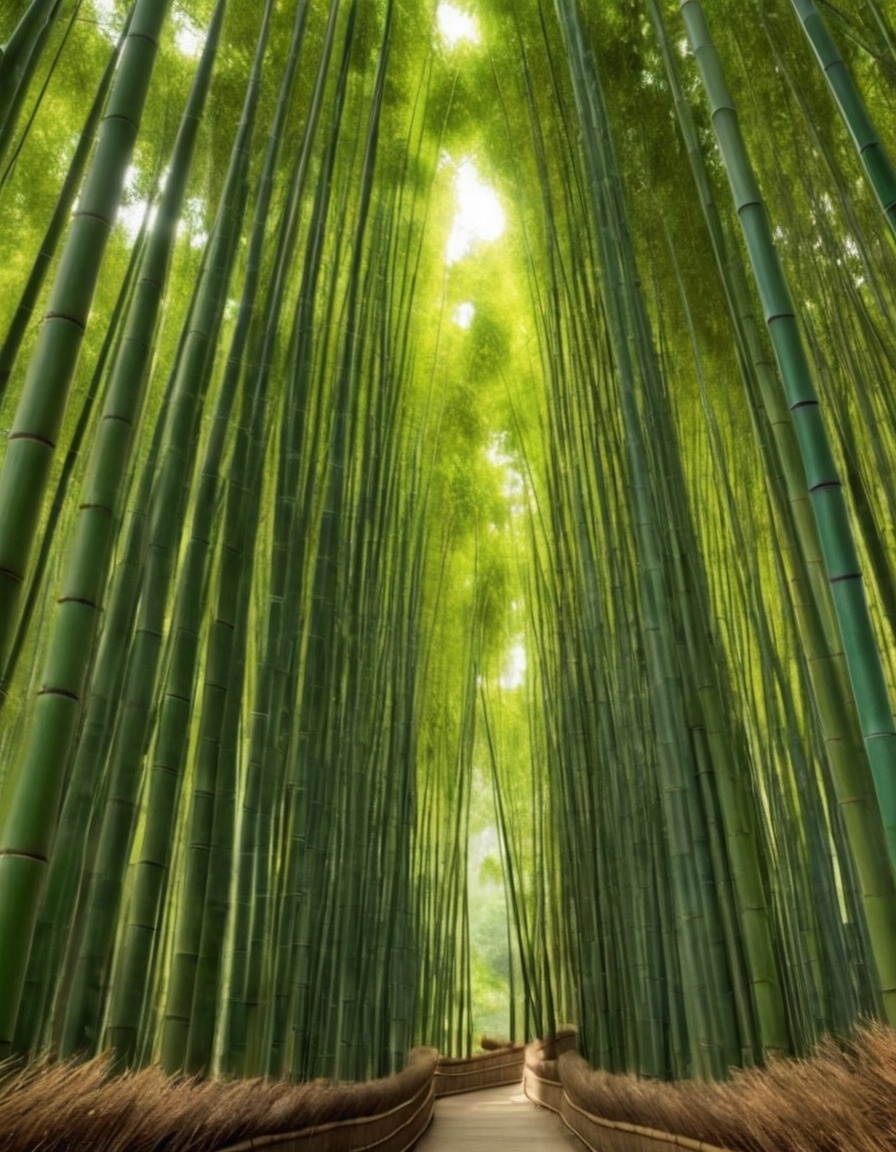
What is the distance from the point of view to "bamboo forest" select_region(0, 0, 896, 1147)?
152 cm

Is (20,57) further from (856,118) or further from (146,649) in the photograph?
(856,118)

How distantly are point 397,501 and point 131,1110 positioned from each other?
3.53 meters

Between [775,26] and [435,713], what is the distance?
5.59 m

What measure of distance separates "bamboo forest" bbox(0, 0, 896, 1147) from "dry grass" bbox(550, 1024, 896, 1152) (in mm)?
144

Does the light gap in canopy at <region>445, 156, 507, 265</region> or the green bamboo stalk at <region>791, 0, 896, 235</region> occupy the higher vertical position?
the light gap in canopy at <region>445, 156, 507, 265</region>

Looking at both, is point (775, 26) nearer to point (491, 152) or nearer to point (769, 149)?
point (769, 149)

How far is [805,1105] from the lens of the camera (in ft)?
3.85

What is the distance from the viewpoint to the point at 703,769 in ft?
8.34

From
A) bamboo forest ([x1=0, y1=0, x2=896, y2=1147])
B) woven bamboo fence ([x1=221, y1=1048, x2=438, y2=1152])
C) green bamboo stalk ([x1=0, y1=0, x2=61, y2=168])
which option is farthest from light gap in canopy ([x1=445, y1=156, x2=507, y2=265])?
woven bamboo fence ([x1=221, y1=1048, x2=438, y2=1152])

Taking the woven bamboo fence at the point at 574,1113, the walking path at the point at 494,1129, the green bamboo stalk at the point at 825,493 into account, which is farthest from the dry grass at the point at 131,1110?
the walking path at the point at 494,1129

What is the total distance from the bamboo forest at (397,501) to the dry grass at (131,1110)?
0.10 m

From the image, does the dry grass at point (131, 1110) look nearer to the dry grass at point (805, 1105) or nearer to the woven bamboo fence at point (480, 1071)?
the dry grass at point (805, 1105)

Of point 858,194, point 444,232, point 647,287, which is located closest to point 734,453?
point 647,287

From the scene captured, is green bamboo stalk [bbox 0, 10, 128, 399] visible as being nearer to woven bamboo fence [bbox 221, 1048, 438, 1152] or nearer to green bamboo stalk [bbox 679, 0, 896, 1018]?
green bamboo stalk [bbox 679, 0, 896, 1018]
